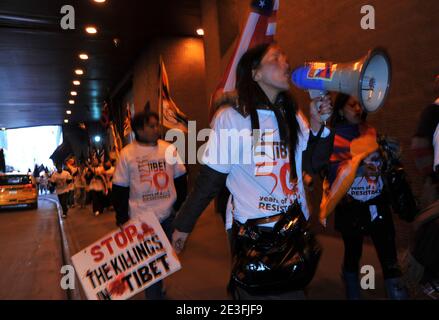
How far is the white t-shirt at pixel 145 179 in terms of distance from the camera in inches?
143

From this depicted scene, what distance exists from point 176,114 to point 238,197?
6262 mm

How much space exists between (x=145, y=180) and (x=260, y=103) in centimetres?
193

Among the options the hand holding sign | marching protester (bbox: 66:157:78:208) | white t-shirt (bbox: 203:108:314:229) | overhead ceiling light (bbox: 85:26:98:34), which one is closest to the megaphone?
white t-shirt (bbox: 203:108:314:229)

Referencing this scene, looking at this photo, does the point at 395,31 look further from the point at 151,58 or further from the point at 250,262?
the point at 151,58

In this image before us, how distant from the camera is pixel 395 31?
17.4 ft

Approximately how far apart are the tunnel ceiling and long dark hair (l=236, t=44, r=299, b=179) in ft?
28.0

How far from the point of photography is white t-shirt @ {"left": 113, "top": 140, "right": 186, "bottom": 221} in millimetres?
3623

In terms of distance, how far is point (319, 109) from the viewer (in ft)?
6.70

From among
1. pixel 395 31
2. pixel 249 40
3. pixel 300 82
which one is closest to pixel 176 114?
pixel 249 40

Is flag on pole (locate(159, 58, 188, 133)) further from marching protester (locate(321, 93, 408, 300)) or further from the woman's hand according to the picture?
the woman's hand

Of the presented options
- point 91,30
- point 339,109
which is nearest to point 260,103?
point 339,109

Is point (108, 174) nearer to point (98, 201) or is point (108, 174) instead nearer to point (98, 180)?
point (98, 180)
